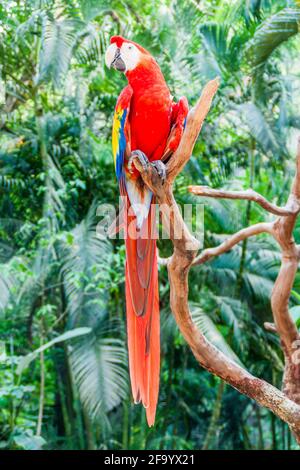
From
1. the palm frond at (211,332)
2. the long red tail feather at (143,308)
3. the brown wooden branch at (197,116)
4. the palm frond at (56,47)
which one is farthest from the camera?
the palm frond at (211,332)

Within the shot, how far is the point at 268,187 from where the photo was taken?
3408 millimetres

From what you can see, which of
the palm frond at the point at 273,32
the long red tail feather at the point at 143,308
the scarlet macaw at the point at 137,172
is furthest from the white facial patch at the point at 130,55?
the palm frond at the point at 273,32

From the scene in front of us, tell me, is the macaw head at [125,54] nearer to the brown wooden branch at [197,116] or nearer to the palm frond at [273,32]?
the brown wooden branch at [197,116]

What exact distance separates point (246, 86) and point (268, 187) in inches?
23.6

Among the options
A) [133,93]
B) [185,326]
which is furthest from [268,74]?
[185,326]

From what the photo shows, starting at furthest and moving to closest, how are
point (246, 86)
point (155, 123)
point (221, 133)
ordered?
point (221, 133) < point (246, 86) < point (155, 123)

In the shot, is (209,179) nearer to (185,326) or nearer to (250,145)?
(250,145)

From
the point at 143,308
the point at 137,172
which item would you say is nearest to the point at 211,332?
the point at 143,308

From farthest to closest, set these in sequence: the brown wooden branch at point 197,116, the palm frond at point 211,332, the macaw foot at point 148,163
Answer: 1. the palm frond at point 211,332
2. the macaw foot at point 148,163
3. the brown wooden branch at point 197,116

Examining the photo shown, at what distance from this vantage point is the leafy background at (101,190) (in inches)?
108

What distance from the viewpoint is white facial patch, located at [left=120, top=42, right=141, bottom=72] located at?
5.23 ft

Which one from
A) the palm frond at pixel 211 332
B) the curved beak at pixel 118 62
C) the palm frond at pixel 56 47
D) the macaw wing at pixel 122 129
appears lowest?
the palm frond at pixel 211 332

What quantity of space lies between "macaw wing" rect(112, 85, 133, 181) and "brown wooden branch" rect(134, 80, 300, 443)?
0.33 ft

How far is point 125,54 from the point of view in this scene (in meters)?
1.60
